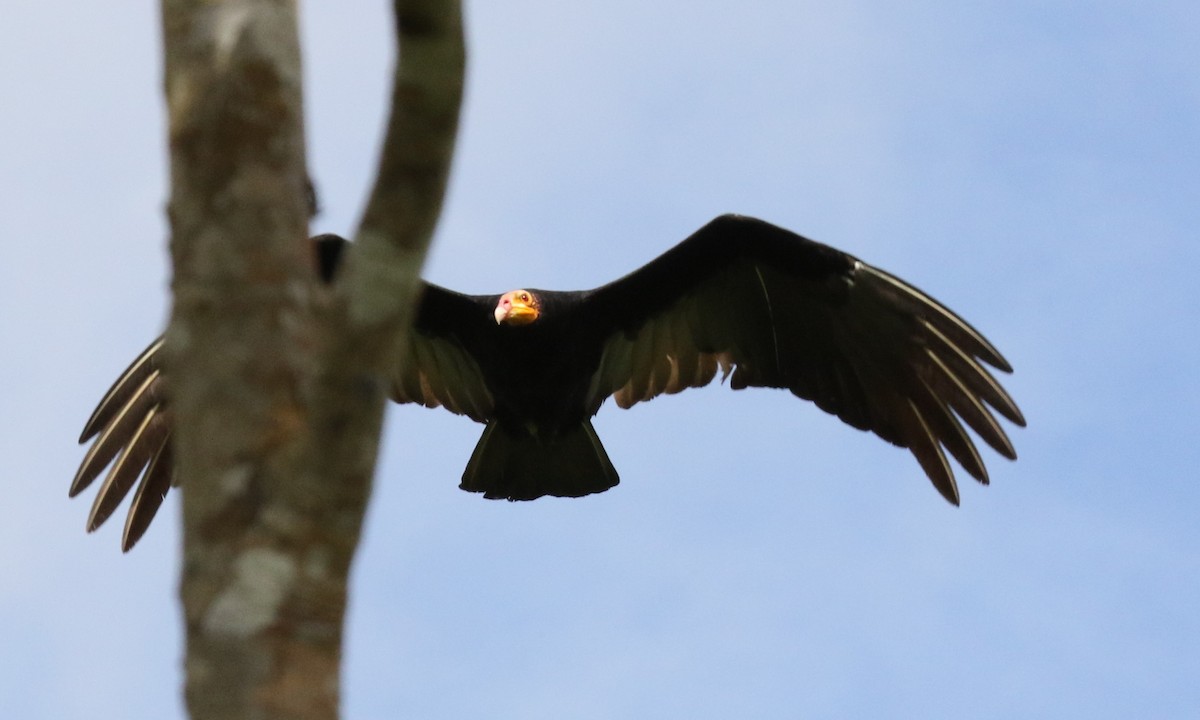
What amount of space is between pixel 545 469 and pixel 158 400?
1.97 metres

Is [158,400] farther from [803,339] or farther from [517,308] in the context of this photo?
[803,339]

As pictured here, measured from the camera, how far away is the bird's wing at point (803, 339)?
7.46 metres

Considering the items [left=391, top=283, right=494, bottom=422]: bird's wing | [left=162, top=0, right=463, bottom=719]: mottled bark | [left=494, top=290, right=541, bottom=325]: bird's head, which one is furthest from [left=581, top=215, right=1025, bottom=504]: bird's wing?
[left=162, top=0, right=463, bottom=719]: mottled bark

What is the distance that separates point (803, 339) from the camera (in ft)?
26.2

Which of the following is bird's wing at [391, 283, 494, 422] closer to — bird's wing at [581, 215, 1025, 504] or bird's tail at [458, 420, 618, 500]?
bird's tail at [458, 420, 618, 500]

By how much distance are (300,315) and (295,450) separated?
0.68ft

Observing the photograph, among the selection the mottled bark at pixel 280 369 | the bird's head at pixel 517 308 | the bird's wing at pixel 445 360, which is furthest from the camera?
the bird's wing at pixel 445 360

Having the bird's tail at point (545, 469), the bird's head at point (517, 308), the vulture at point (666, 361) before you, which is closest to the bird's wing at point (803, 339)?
the vulture at point (666, 361)

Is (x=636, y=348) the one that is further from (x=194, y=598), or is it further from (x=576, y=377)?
(x=194, y=598)

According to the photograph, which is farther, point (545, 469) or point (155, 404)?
point (545, 469)

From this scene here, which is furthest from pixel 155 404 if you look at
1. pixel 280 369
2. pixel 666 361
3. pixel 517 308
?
pixel 280 369

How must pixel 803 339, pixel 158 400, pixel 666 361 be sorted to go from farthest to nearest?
1. pixel 666 361
2. pixel 803 339
3. pixel 158 400

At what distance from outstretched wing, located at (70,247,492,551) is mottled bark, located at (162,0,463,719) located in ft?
15.8

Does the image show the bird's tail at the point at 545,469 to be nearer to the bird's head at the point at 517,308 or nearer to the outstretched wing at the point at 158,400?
the outstretched wing at the point at 158,400
